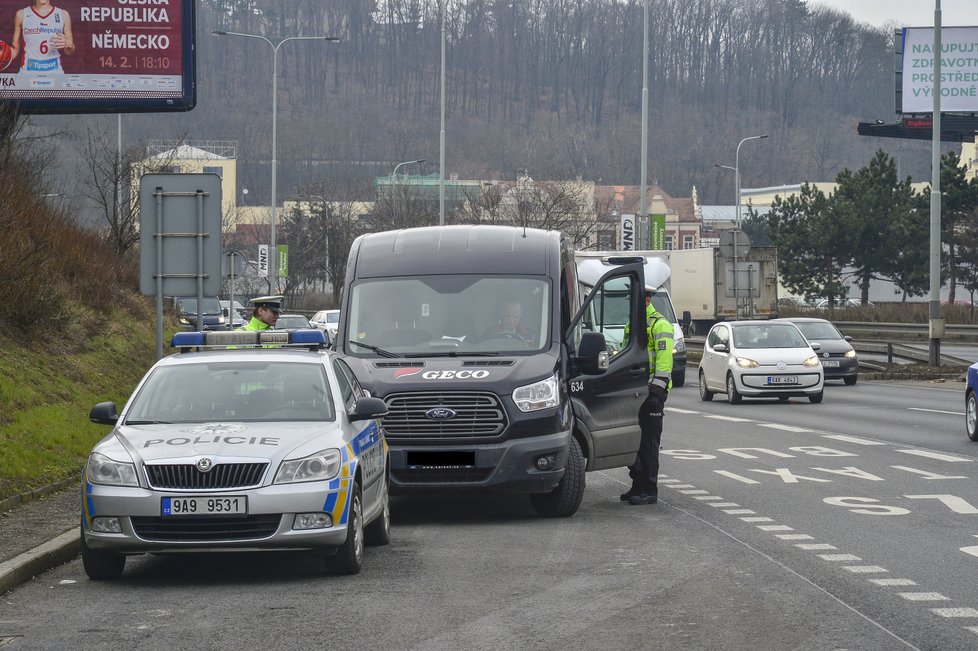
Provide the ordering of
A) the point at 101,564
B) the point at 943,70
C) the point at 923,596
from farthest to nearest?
the point at 943,70 → the point at 101,564 → the point at 923,596

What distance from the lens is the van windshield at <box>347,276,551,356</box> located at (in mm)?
13359

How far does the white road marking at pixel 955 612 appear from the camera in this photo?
322 inches

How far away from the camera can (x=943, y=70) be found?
2901 inches

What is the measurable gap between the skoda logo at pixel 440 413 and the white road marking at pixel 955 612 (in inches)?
192

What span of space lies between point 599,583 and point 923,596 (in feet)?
6.10

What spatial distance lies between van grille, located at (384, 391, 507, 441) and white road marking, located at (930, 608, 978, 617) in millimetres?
4671

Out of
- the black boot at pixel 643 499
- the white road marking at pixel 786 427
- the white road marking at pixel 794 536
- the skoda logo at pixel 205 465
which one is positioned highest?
the skoda logo at pixel 205 465

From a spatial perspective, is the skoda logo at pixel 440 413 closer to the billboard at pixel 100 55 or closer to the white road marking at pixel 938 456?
the white road marking at pixel 938 456

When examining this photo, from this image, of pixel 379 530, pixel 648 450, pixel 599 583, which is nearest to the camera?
pixel 599 583

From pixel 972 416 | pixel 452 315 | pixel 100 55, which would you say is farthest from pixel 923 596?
pixel 100 55

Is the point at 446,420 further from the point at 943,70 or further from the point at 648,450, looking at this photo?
the point at 943,70

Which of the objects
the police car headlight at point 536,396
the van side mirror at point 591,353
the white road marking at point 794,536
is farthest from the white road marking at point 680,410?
the white road marking at point 794,536

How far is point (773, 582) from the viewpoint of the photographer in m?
9.28

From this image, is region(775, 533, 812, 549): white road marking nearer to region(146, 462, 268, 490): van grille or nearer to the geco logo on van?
the geco logo on van
